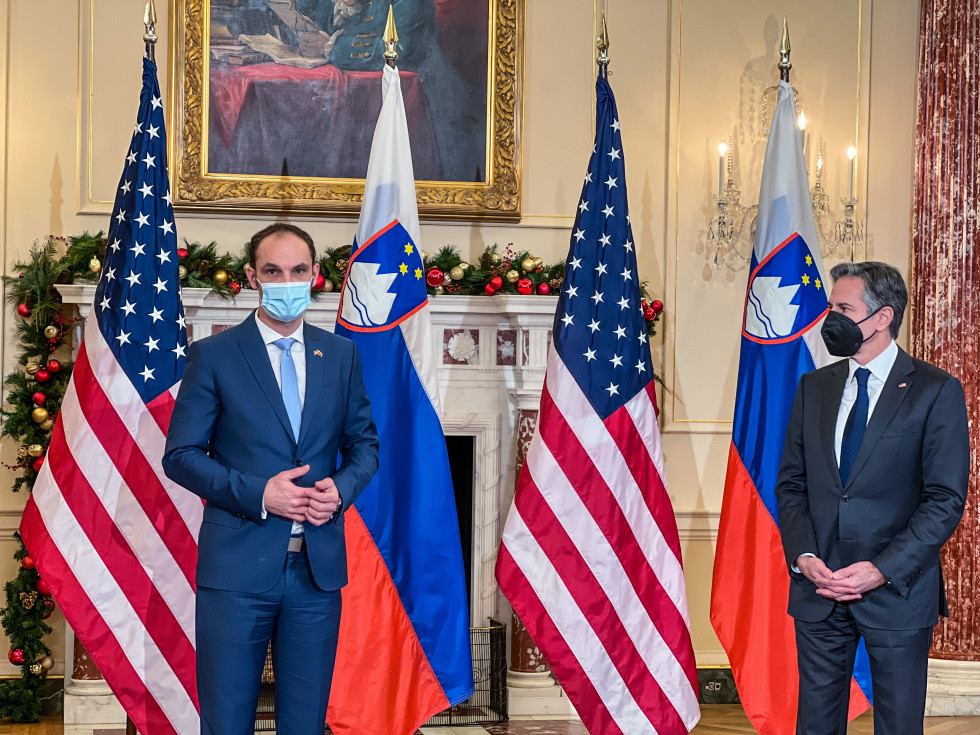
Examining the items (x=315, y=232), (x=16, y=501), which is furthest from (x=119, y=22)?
(x=16, y=501)

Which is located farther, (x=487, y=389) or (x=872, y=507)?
(x=487, y=389)

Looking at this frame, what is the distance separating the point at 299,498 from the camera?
266 cm

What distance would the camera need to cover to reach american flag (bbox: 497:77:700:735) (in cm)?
438

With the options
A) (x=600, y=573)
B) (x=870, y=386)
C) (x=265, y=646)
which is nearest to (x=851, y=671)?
(x=870, y=386)

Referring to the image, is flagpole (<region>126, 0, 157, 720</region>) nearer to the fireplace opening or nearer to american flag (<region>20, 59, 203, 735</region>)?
american flag (<region>20, 59, 203, 735</region>)

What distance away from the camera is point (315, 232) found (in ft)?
17.9

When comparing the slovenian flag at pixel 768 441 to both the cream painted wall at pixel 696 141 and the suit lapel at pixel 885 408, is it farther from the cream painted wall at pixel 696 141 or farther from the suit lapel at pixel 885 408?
the suit lapel at pixel 885 408

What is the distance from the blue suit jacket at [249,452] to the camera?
2719mm

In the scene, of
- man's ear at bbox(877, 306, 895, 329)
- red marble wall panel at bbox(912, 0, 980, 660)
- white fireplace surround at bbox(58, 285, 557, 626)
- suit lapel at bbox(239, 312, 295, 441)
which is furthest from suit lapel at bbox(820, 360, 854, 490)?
red marble wall panel at bbox(912, 0, 980, 660)

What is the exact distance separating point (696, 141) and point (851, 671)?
11.2 ft

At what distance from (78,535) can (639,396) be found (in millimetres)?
2295

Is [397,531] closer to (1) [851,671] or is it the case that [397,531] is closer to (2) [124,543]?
(2) [124,543]

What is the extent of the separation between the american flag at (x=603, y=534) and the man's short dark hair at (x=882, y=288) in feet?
4.83

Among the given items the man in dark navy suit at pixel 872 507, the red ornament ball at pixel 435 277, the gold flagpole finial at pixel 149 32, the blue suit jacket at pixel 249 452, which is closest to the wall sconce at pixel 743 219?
the red ornament ball at pixel 435 277
